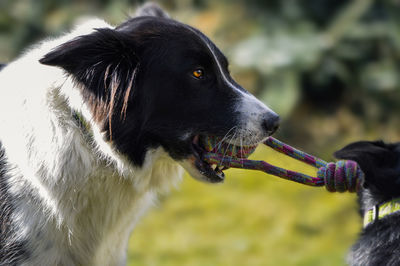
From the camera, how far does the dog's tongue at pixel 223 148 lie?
310 centimetres

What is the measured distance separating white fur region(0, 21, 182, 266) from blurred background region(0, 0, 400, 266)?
12.3 ft

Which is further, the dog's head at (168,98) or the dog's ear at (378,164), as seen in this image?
the dog's ear at (378,164)

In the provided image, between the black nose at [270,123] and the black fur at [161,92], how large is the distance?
0.14 meters

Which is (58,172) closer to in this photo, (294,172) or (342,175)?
(294,172)

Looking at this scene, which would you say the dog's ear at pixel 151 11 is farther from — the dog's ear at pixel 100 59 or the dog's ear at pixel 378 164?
the dog's ear at pixel 378 164

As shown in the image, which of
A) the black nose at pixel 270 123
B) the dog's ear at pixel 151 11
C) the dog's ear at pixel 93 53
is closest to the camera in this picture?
the dog's ear at pixel 93 53

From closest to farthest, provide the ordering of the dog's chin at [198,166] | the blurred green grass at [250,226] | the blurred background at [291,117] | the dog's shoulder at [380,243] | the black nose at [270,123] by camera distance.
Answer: the black nose at [270,123]
the dog's chin at [198,166]
the dog's shoulder at [380,243]
the blurred green grass at [250,226]
the blurred background at [291,117]

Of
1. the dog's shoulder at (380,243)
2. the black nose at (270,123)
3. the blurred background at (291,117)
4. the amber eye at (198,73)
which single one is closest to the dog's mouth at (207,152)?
the black nose at (270,123)

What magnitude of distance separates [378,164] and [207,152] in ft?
2.96

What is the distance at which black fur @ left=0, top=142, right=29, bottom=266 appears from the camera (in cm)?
298

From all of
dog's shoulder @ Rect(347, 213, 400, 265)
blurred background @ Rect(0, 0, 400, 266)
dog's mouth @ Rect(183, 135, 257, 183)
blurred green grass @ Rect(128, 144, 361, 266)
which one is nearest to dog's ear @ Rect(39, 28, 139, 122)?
dog's mouth @ Rect(183, 135, 257, 183)

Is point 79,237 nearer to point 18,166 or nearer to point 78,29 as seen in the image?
point 18,166

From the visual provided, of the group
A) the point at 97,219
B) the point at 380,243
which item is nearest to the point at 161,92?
the point at 97,219

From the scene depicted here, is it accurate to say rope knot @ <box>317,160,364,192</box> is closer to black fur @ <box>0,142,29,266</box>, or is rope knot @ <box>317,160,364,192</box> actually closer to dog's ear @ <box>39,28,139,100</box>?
dog's ear @ <box>39,28,139,100</box>
